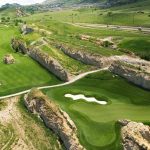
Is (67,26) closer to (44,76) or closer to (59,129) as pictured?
(44,76)

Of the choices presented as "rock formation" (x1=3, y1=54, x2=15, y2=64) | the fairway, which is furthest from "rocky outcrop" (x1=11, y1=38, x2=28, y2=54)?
"rock formation" (x1=3, y1=54, x2=15, y2=64)

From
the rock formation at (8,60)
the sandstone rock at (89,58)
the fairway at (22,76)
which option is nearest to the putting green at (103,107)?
the sandstone rock at (89,58)

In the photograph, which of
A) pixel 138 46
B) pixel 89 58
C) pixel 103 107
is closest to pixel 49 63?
pixel 89 58

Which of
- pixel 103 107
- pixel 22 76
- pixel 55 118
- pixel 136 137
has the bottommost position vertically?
pixel 22 76

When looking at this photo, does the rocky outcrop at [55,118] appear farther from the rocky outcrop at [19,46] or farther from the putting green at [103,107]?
the rocky outcrop at [19,46]

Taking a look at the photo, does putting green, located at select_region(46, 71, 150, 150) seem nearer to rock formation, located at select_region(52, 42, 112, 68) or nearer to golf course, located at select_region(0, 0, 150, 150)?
golf course, located at select_region(0, 0, 150, 150)

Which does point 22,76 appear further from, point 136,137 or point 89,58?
point 136,137
